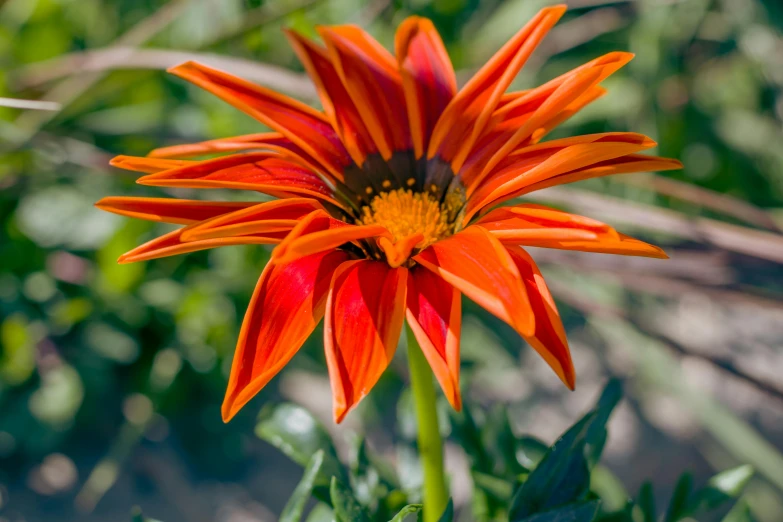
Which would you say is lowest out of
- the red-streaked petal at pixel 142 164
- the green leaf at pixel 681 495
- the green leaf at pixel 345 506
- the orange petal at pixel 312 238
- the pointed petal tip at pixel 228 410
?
the green leaf at pixel 681 495

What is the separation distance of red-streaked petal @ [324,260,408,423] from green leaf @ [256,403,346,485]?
1.17 ft

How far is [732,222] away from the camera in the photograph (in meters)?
2.37

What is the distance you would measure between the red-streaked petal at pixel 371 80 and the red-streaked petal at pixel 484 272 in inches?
11.3

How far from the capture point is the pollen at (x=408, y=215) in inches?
46.4

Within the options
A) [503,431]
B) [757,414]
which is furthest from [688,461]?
[503,431]

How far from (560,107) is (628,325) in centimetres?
114

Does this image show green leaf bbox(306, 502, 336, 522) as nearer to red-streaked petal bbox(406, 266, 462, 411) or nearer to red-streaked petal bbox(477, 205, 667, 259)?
red-streaked petal bbox(406, 266, 462, 411)

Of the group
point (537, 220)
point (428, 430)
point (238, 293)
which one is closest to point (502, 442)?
point (428, 430)

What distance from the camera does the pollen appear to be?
46.4 inches

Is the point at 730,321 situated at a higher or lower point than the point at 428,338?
lower

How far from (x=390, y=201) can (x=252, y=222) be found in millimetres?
410

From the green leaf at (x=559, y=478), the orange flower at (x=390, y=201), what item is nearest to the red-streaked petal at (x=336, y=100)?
the orange flower at (x=390, y=201)

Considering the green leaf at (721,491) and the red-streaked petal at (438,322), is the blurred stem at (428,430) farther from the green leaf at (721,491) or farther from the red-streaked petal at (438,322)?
the green leaf at (721,491)

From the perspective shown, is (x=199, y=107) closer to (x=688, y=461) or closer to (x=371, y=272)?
(x=371, y=272)
